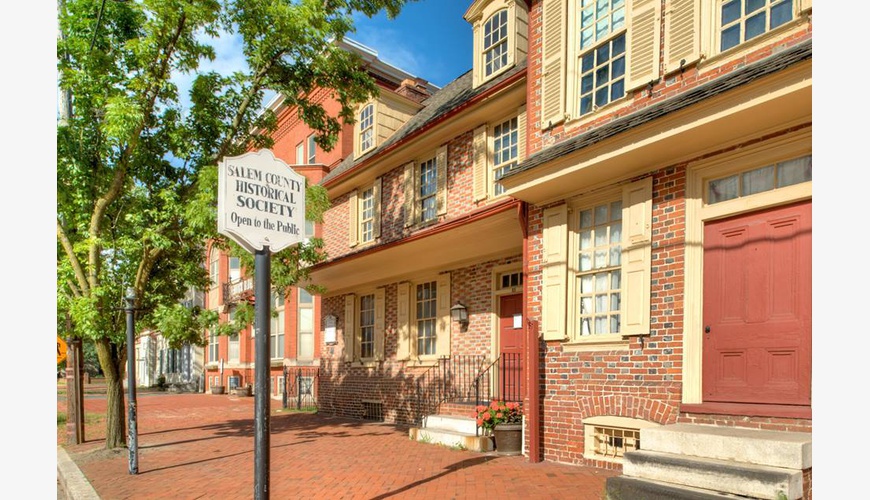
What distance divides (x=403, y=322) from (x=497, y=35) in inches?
251

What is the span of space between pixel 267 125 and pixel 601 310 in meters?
7.55

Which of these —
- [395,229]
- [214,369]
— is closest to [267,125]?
[395,229]

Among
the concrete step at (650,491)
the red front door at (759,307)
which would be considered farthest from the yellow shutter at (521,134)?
the concrete step at (650,491)

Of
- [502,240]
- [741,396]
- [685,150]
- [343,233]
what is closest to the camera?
[741,396]

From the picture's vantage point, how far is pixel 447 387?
37.6 feet

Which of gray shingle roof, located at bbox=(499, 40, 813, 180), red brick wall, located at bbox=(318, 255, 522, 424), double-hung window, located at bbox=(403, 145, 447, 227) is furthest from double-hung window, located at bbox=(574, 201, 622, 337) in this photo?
double-hung window, located at bbox=(403, 145, 447, 227)

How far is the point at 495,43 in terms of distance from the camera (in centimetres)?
1164

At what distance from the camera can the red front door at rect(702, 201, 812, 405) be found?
5.41 m

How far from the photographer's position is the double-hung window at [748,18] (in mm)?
5793

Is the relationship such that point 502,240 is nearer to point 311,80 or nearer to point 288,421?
point 311,80

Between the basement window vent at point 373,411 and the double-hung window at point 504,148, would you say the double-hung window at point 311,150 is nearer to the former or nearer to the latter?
the basement window vent at point 373,411

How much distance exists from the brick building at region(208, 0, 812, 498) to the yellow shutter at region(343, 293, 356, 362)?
3640 millimetres

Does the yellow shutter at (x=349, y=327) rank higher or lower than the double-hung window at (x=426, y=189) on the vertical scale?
lower

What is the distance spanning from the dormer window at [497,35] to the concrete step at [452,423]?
6.56 meters
